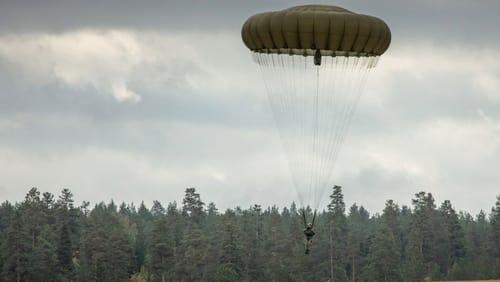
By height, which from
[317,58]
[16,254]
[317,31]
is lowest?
[16,254]

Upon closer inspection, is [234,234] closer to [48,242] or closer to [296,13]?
[48,242]

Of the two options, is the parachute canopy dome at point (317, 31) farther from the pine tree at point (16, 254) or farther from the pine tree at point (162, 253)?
the pine tree at point (162, 253)

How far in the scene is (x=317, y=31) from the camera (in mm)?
80312

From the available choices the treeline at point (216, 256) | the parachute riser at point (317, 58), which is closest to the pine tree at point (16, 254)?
the treeline at point (216, 256)

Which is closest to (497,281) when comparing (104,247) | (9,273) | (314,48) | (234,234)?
(234,234)

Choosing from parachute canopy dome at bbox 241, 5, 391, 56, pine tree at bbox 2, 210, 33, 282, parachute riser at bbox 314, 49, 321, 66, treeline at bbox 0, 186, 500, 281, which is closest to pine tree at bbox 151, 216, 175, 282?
treeline at bbox 0, 186, 500, 281

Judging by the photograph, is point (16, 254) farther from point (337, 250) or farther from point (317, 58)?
point (317, 58)

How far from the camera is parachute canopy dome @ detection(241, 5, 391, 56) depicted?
80.4 metres

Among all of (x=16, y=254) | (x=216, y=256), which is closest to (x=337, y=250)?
(x=216, y=256)

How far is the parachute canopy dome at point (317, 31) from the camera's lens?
80.4 metres

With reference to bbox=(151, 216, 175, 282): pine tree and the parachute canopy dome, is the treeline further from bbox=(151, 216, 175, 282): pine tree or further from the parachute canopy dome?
the parachute canopy dome

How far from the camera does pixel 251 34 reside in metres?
82.7

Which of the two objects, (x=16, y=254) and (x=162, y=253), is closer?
(x=16, y=254)

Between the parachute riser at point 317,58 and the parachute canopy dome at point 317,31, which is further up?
the parachute canopy dome at point 317,31
